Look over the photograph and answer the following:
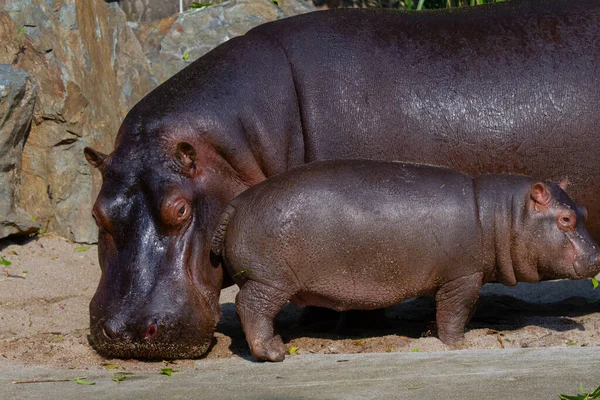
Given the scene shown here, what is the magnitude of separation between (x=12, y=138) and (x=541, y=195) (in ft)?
12.3

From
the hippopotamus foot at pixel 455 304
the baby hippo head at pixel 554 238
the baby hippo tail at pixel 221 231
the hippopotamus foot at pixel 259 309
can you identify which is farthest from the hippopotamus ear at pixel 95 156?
the baby hippo head at pixel 554 238

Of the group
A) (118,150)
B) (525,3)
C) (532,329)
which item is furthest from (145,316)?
(525,3)

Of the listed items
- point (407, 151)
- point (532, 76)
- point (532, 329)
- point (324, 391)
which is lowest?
point (532, 329)

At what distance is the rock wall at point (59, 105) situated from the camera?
24.1 ft

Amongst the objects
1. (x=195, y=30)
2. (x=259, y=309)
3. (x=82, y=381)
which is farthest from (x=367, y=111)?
(x=195, y=30)

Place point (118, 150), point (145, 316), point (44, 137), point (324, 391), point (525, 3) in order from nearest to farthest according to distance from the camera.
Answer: point (324, 391) → point (145, 316) → point (118, 150) → point (525, 3) → point (44, 137)

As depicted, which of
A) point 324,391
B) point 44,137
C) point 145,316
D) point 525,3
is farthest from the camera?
point 44,137

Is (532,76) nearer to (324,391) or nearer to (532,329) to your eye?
(532,329)

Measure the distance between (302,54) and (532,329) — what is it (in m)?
1.72

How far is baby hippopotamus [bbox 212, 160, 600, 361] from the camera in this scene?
486 centimetres

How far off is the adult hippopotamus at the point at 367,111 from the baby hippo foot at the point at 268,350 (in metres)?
0.31

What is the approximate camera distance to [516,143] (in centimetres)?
533

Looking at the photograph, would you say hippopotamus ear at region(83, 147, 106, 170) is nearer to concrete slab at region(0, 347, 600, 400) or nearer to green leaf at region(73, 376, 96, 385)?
concrete slab at region(0, 347, 600, 400)

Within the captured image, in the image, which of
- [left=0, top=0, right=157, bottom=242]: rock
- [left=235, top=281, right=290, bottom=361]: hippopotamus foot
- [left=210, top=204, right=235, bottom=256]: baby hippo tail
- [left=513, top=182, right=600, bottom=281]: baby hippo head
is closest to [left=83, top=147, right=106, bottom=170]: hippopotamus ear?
[left=210, top=204, right=235, bottom=256]: baby hippo tail
